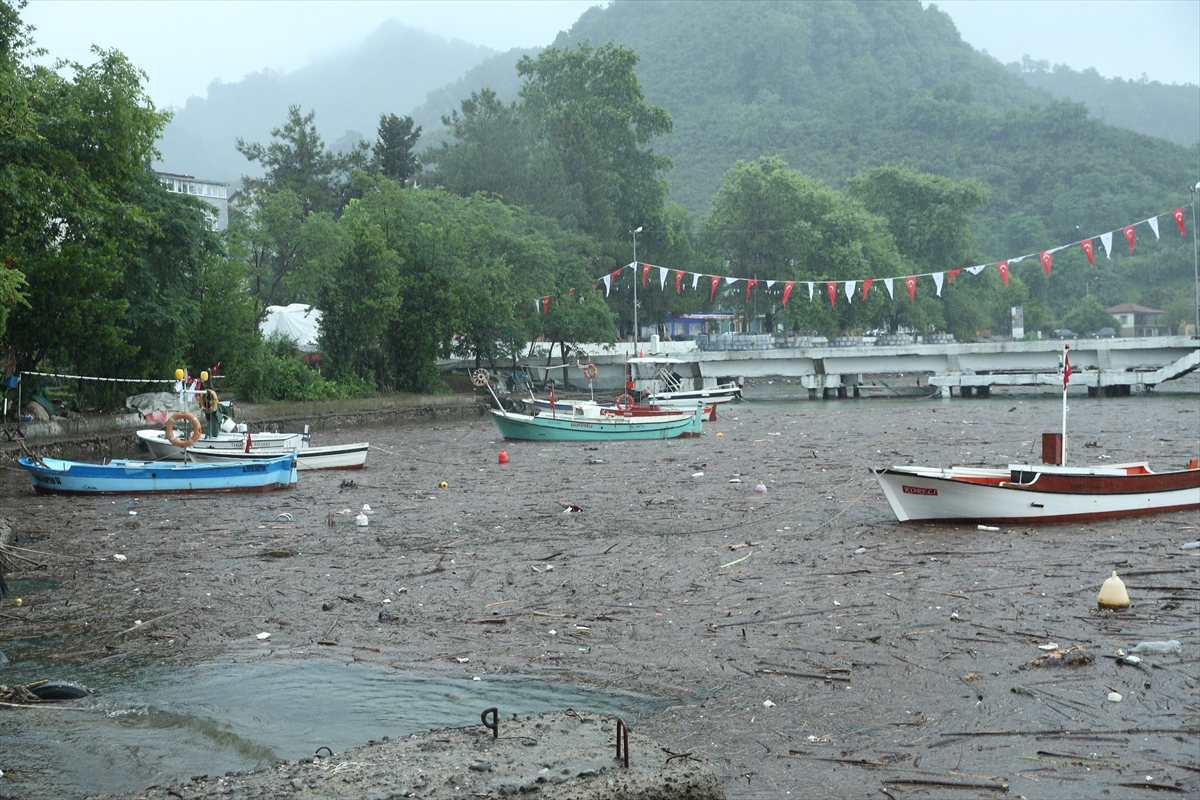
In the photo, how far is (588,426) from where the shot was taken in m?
38.3

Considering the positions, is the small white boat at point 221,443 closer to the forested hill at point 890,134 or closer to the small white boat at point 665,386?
the small white boat at point 665,386

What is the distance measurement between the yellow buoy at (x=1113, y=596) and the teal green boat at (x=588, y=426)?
26935 millimetres

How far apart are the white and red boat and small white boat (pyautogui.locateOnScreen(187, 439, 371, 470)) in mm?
15459

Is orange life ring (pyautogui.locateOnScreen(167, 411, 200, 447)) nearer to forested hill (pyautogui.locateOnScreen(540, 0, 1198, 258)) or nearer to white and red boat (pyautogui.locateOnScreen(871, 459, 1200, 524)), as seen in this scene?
white and red boat (pyautogui.locateOnScreen(871, 459, 1200, 524))

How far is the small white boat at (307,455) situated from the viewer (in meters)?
25.8

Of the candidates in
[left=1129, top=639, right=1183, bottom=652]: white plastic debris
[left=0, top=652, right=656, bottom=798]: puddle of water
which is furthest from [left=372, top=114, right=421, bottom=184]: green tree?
[left=1129, top=639, right=1183, bottom=652]: white plastic debris

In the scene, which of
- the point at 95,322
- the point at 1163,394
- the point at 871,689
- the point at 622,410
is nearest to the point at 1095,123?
the point at 1163,394

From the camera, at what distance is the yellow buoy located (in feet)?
37.9

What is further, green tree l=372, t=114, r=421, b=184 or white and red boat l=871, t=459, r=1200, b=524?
green tree l=372, t=114, r=421, b=184

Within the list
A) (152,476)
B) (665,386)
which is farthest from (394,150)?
(152,476)

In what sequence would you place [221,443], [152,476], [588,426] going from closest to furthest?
[152,476] < [221,443] < [588,426]

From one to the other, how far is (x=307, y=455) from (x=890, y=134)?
446 ft

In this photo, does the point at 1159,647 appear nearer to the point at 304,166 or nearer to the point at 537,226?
the point at 537,226

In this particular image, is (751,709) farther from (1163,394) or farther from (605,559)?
(1163,394)
